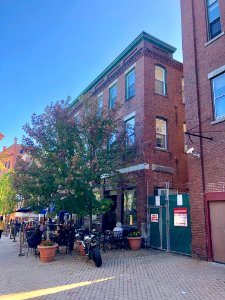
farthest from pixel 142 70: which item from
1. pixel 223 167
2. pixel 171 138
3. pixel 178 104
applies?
pixel 223 167

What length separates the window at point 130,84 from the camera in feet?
59.1

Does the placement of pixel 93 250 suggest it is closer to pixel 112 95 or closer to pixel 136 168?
pixel 136 168

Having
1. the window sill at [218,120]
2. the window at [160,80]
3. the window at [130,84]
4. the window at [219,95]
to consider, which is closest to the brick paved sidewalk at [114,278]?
the window sill at [218,120]

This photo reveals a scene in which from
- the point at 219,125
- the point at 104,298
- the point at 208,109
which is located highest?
the point at 208,109

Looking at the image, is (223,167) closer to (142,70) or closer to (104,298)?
(104,298)

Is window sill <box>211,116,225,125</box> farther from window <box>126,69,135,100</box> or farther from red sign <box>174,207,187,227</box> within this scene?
window <box>126,69,135,100</box>

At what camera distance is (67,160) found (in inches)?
491

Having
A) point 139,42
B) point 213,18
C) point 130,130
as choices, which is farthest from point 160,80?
point 213,18

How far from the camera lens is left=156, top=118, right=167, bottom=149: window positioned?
16734 millimetres

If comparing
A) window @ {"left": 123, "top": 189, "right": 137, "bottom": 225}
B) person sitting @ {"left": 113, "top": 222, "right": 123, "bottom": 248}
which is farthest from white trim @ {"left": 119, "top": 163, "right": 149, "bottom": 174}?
person sitting @ {"left": 113, "top": 222, "right": 123, "bottom": 248}

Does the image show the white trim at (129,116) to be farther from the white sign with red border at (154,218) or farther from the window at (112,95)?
the white sign with red border at (154,218)

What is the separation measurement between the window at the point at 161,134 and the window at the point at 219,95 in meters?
5.44

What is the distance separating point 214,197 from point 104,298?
6.15m

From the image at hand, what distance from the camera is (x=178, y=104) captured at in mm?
18078
